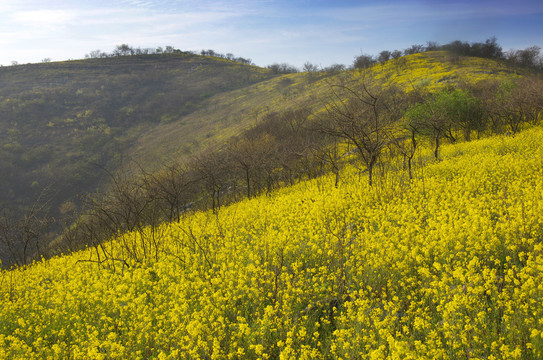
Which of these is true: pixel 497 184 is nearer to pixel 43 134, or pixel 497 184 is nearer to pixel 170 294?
pixel 170 294

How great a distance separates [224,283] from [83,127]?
226ft

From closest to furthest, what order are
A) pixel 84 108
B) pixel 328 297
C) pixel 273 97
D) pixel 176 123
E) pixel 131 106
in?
pixel 328 297, pixel 273 97, pixel 176 123, pixel 84 108, pixel 131 106

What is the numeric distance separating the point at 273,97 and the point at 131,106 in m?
35.7

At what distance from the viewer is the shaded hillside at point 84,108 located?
47.6m

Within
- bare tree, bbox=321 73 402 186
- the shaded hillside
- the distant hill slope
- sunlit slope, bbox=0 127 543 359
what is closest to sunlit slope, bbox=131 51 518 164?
the distant hill slope

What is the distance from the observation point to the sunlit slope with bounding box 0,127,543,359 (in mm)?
3760

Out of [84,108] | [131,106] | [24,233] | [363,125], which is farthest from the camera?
[131,106]

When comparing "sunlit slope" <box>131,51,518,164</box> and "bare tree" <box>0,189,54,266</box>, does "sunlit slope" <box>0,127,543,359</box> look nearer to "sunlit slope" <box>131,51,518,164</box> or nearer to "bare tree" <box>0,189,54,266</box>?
"bare tree" <box>0,189,54,266</box>

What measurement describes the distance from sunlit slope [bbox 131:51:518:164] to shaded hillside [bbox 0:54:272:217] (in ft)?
17.7

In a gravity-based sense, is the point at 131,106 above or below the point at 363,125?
above

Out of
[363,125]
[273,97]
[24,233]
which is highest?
[273,97]

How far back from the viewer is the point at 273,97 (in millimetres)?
63188

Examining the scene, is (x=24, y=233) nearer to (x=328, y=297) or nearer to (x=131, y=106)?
(x=328, y=297)

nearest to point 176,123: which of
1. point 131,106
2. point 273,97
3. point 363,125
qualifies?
point 131,106
